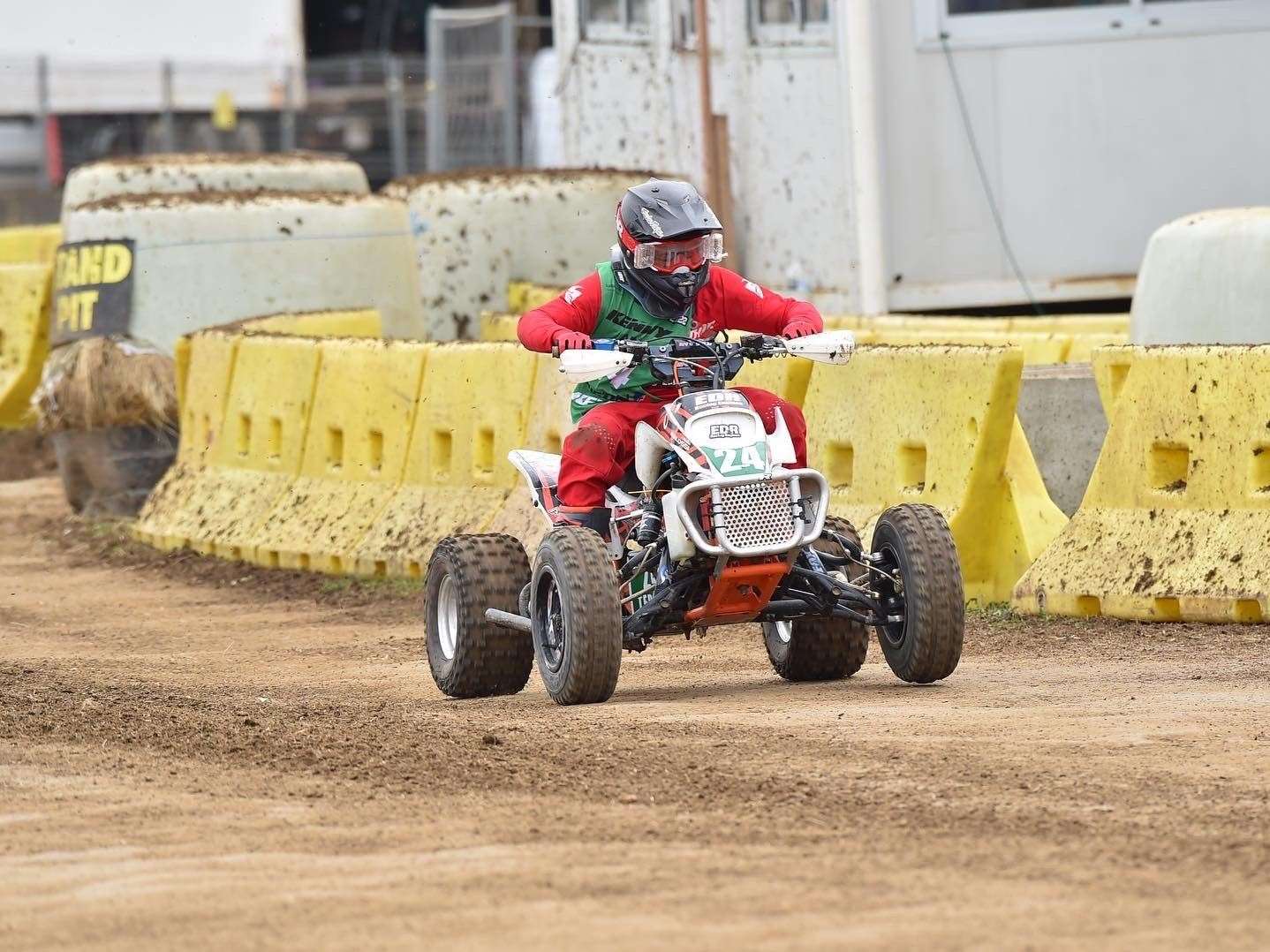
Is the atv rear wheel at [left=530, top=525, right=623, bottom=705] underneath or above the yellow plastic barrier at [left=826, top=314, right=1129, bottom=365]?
underneath

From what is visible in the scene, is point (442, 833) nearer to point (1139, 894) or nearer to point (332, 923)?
point (332, 923)

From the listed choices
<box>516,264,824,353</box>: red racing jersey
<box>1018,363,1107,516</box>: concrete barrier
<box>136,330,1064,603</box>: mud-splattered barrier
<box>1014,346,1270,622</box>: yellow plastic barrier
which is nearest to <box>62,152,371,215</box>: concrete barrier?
<box>136,330,1064,603</box>: mud-splattered barrier

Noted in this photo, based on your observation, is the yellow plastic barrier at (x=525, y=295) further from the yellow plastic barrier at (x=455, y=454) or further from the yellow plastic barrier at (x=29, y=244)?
the yellow plastic barrier at (x=29, y=244)

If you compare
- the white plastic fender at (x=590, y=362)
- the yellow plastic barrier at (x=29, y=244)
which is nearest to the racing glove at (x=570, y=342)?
the white plastic fender at (x=590, y=362)

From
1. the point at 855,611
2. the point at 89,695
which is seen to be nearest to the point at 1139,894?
the point at 855,611

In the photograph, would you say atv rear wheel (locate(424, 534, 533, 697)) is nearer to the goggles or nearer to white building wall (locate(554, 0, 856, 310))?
the goggles

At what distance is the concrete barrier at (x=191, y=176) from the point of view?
18172mm

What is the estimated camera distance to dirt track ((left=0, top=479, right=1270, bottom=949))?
5.11 meters

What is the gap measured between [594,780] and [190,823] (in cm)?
107

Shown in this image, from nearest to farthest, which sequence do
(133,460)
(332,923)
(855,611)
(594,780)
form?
1. (332,923)
2. (594,780)
3. (855,611)
4. (133,460)

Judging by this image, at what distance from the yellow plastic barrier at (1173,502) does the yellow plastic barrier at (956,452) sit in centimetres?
31

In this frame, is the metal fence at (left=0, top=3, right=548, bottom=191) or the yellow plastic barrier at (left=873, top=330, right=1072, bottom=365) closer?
the yellow plastic barrier at (left=873, top=330, right=1072, bottom=365)

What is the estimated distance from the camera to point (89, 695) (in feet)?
27.5

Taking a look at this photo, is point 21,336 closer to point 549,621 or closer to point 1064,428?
point 1064,428
